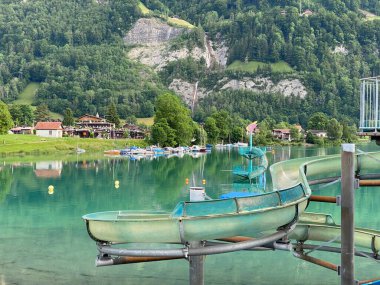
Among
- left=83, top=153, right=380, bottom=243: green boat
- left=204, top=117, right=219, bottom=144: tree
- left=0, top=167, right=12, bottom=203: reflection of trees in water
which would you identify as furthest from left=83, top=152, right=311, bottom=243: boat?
left=204, top=117, right=219, bottom=144: tree

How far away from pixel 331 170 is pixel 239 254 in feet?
24.4

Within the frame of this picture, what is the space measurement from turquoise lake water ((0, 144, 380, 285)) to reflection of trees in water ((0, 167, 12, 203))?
0.12m

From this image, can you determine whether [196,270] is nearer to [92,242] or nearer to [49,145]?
Result: [92,242]

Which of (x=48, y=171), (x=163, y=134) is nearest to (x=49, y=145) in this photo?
(x=163, y=134)

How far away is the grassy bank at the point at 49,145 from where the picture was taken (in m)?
130

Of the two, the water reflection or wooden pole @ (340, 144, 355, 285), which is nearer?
wooden pole @ (340, 144, 355, 285)

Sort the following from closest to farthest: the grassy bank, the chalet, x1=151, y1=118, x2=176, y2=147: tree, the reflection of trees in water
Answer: the reflection of trees in water < the grassy bank < x1=151, y1=118, x2=176, y2=147: tree < the chalet

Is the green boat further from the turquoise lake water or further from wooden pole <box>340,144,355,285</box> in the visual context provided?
the turquoise lake water

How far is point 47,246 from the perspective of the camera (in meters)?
29.2

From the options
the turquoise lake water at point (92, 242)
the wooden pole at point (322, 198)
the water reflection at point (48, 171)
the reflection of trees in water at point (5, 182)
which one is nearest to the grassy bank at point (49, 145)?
the water reflection at point (48, 171)

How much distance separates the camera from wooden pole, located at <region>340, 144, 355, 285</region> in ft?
50.0

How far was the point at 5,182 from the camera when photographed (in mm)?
65938

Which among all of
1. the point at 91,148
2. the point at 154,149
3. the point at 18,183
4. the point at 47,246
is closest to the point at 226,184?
the point at 18,183

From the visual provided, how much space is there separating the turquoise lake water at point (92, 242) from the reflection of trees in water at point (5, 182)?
122mm
